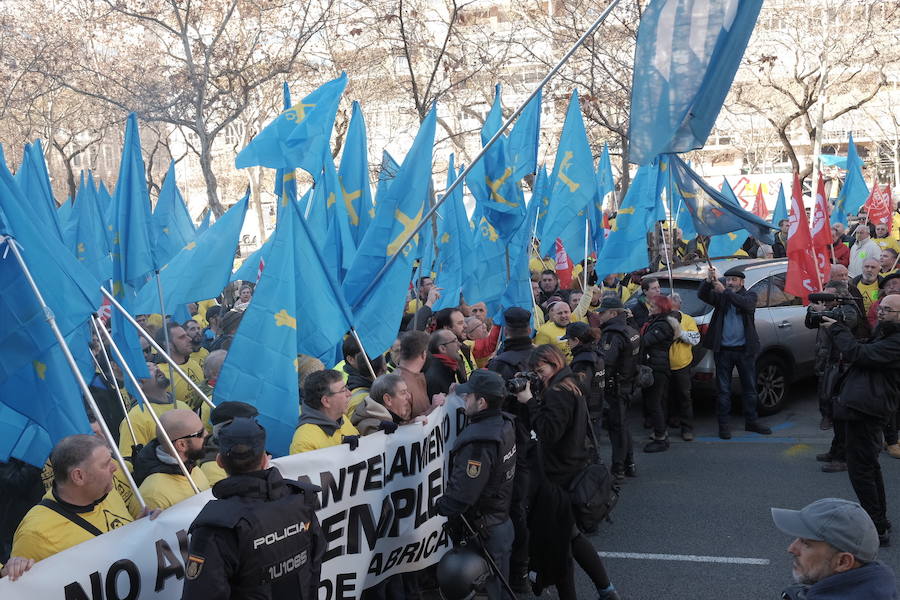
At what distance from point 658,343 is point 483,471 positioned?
15.7ft

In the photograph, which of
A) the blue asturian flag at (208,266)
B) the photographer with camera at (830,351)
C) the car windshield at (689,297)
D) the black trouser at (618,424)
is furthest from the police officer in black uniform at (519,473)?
the car windshield at (689,297)

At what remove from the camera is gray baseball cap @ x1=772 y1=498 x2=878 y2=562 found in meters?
2.87

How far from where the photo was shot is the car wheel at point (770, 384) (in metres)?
10.1

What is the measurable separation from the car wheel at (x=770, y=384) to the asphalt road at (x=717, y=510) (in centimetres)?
15

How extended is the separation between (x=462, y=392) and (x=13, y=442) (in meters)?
2.61

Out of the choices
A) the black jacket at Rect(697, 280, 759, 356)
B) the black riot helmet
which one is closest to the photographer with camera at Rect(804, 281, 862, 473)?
the black jacket at Rect(697, 280, 759, 356)

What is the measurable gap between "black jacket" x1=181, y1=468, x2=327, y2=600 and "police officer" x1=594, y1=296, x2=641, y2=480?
16.2 feet

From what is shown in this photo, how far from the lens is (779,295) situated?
10469 mm

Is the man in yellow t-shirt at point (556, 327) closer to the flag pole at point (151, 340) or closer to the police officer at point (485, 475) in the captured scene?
the police officer at point (485, 475)

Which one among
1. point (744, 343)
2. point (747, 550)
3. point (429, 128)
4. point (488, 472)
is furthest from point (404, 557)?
point (744, 343)

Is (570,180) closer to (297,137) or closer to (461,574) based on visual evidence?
(297,137)

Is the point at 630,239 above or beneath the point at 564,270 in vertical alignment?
above

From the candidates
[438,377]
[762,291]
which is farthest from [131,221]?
[762,291]

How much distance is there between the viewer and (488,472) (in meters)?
4.74
